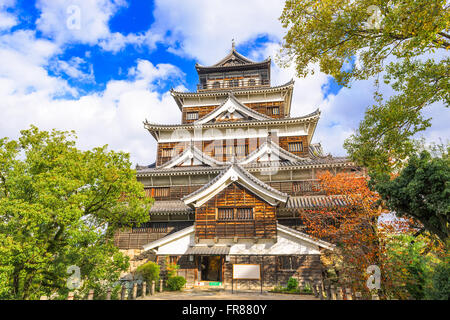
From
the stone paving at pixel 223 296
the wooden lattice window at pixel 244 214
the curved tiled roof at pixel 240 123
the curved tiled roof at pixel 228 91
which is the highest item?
the curved tiled roof at pixel 228 91

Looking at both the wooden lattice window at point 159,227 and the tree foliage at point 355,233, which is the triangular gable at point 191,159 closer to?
the wooden lattice window at point 159,227

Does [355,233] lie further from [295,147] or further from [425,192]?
[295,147]

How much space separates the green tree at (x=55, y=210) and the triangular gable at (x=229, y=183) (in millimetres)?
4462

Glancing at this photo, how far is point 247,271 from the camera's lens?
15.2m

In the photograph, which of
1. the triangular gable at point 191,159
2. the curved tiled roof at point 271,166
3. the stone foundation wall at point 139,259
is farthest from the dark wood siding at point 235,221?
the triangular gable at point 191,159

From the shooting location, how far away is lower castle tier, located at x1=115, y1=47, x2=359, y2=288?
16156 millimetres

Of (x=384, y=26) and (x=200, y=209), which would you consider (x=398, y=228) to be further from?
(x=200, y=209)

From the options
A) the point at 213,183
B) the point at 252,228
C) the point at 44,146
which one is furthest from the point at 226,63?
the point at 44,146

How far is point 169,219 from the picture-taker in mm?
19781

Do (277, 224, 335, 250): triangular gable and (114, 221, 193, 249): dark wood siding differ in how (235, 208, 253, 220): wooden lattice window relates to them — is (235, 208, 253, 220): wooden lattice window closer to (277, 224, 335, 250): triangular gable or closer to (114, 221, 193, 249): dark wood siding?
(277, 224, 335, 250): triangular gable

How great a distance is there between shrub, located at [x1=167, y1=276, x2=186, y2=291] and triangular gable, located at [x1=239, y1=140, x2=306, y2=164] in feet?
36.5

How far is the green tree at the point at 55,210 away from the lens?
956 centimetres

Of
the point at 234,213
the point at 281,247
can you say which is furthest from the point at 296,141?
the point at 281,247
